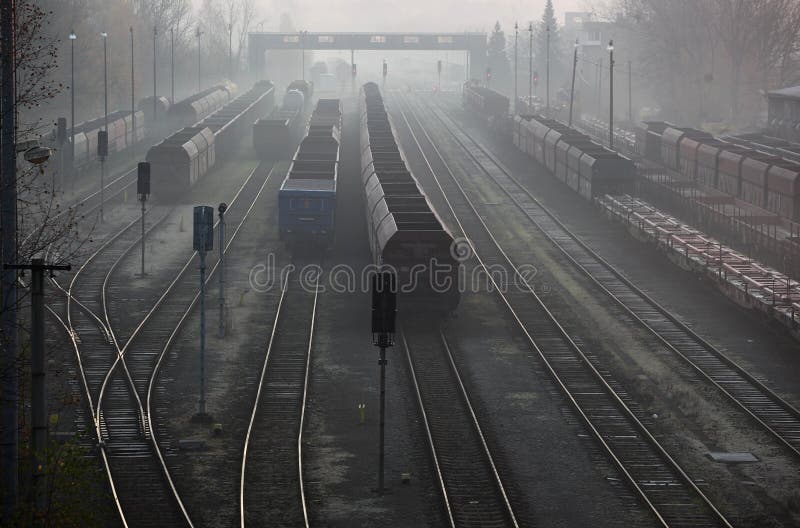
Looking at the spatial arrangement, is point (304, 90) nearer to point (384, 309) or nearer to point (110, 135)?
point (110, 135)

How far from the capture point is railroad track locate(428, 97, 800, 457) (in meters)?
22.9

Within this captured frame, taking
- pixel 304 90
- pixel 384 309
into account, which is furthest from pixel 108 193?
pixel 304 90

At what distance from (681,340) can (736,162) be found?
2433cm

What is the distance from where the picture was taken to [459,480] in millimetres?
19406

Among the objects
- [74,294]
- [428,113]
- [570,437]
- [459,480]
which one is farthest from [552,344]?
[428,113]

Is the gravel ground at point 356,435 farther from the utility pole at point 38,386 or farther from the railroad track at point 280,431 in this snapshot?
the utility pole at point 38,386

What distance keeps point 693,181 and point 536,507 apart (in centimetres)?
4291

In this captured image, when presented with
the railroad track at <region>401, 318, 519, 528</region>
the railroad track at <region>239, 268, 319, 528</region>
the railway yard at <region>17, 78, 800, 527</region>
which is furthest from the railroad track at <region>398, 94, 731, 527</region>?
the railroad track at <region>239, 268, 319, 528</region>

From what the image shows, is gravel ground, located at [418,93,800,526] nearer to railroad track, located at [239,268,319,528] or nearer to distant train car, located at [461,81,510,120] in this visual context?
railroad track, located at [239,268,319,528]

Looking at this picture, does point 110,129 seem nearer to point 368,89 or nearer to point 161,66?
point 368,89

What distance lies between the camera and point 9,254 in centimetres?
1516

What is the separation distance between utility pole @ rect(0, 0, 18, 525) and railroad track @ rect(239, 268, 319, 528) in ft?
13.7

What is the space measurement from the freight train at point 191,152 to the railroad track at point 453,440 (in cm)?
2557

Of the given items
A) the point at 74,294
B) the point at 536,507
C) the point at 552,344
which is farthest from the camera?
the point at 74,294
